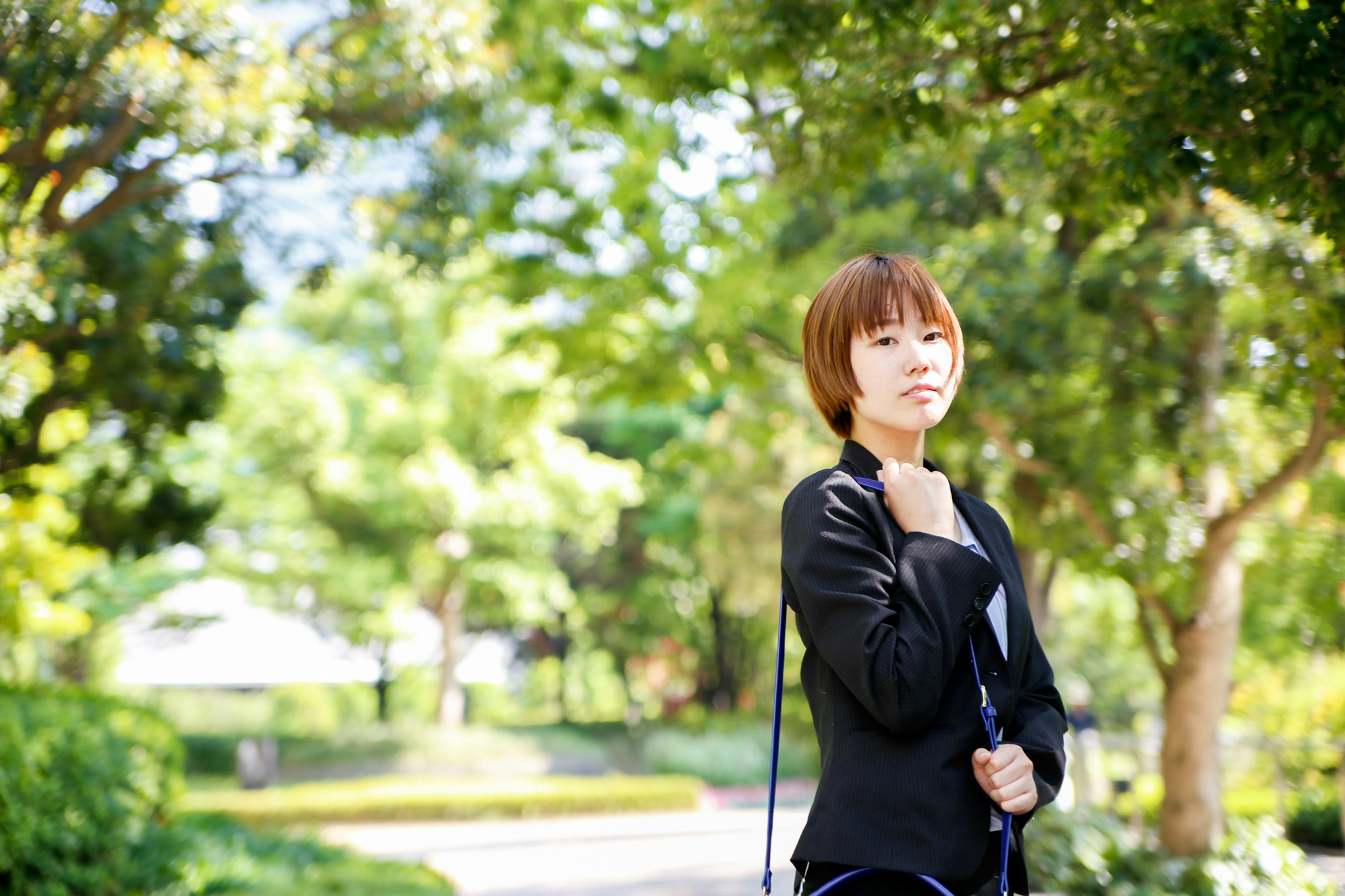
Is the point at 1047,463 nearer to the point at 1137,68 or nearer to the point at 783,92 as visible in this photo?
the point at 783,92

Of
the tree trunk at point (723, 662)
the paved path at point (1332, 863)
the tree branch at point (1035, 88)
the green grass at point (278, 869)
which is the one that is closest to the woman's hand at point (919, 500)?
the tree branch at point (1035, 88)

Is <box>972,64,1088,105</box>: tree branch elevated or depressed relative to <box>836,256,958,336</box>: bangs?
elevated

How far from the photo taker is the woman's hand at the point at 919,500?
156 cm

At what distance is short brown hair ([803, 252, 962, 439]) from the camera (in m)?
1.67

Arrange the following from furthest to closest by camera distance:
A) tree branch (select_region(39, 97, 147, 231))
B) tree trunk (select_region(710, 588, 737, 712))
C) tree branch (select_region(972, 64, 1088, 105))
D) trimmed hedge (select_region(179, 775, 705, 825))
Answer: tree trunk (select_region(710, 588, 737, 712)), trimmed hedge (select_region(179, 775, 705, 825)), tree branch (select_region(39, 97, 147, 231)), tree branch (select_region(972, 64, 1088, 105))

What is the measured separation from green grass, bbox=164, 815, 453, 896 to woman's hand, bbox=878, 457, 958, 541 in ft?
18.3

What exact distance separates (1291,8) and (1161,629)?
780 centimetres

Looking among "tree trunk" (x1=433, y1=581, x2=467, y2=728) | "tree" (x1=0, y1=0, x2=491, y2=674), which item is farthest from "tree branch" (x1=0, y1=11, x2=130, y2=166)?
"tree trunk" (x1=433, y1=581, x2=467, y2=728)

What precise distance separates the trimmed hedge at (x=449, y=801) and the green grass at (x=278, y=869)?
799 cm

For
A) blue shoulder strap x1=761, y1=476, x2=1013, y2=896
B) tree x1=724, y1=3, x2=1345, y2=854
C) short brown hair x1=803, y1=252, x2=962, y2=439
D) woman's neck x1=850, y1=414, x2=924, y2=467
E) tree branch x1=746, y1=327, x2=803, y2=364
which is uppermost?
tree branch x1=746, y1=327, x2=803, y2=364

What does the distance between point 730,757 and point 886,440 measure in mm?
19468

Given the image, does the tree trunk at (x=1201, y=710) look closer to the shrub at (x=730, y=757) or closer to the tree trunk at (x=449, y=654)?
the shrub at (x=730, y=757)

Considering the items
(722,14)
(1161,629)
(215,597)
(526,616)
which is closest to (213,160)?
(722,14)

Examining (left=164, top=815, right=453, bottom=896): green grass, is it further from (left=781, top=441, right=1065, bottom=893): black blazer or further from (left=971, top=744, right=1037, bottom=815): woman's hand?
(left=971, top=744, right=1037, bottom=815): woman's hand
